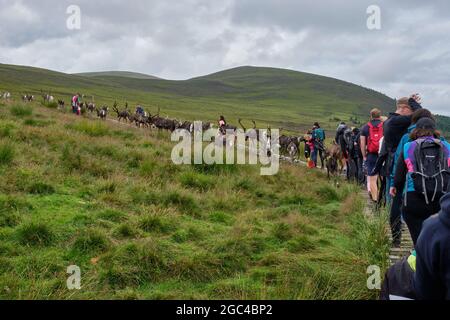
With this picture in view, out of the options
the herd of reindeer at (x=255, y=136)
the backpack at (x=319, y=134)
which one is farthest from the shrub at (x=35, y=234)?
the backpack at (x=319, y=134)

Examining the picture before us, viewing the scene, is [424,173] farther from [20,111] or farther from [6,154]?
[20,111]

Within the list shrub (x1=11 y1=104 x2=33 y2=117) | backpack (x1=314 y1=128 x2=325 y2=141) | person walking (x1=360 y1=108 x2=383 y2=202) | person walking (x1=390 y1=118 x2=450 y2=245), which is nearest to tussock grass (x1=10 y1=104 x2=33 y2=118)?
shrub (x1=11 y1=104 x2=33 y2=117)

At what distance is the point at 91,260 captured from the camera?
6.30 metres

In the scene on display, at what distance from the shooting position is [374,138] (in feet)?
32.9

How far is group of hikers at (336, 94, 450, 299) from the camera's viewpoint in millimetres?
2670

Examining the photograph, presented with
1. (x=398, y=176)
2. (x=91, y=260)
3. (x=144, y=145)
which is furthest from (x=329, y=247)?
(x=144, y=145)

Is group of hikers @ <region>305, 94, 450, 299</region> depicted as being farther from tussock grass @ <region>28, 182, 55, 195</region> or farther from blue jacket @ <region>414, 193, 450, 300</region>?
tussock grass @ <region>28, 182, 55, 195</region>

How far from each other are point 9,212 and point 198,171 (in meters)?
6.08

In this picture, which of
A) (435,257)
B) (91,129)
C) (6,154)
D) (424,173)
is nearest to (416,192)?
(424,173)

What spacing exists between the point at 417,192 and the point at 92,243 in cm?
428

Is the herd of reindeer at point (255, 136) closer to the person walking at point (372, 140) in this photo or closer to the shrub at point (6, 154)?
the person walking at point (372, 140)

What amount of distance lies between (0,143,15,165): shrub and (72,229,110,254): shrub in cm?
418

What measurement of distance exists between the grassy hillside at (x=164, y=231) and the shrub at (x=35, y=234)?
0.05ft

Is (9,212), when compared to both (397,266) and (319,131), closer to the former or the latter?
(397,266)
